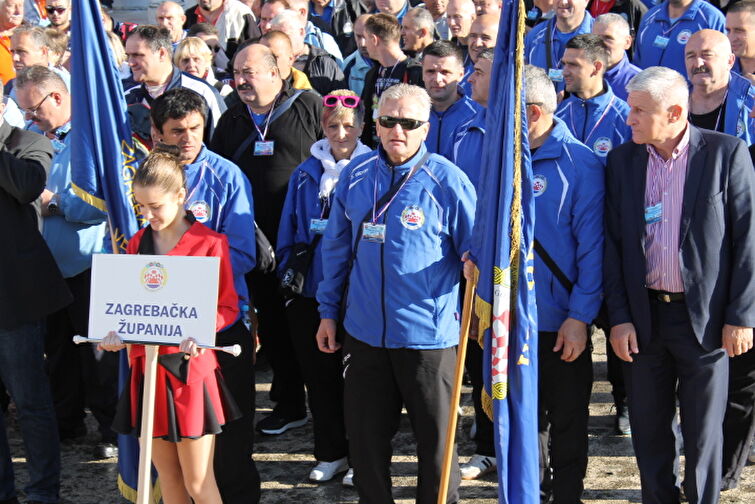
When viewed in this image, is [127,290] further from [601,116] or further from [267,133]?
[601,116]

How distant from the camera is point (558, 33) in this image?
7.70m

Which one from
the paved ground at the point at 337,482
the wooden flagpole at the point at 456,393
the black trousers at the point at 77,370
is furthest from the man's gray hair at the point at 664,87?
the black trousers at the point at 77,370

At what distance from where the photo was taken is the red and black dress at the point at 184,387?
4422 mm

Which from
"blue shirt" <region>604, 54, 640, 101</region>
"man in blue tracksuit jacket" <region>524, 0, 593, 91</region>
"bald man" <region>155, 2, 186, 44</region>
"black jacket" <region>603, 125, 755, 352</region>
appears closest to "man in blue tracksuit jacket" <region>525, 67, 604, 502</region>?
"black jacket" <region>603, 125, 755, 352</region>

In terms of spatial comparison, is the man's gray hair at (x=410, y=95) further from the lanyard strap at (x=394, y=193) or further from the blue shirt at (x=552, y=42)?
the blue shirt at (x=552, y=42)

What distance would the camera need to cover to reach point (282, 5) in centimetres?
911

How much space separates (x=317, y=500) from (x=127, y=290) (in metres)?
1.95

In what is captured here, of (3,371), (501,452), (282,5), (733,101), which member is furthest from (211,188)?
(282,5)

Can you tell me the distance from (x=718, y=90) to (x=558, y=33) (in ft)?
6.91

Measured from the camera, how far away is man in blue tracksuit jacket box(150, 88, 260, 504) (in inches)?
196

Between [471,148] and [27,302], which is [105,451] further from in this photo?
[471,148]

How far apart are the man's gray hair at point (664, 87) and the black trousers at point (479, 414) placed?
6.39 ft

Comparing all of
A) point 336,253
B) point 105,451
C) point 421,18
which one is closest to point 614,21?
point 421,18

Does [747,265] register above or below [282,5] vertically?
below
